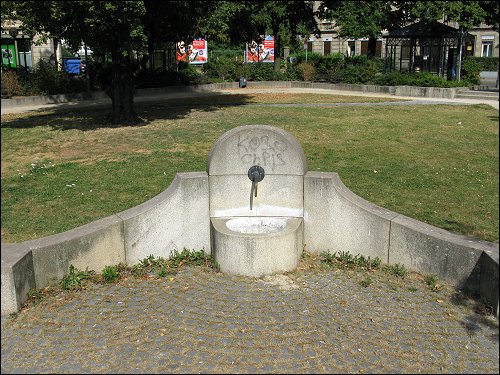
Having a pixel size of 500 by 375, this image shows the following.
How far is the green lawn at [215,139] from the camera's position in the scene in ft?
27.9

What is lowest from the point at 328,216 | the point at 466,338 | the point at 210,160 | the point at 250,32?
the point at 466,338

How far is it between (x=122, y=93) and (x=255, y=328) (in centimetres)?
1574

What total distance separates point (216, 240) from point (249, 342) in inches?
76.3

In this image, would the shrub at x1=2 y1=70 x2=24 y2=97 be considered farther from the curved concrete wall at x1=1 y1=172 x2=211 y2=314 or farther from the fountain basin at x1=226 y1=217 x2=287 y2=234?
the fountain basin at x1=226 y1=217 x2=287 y2=234

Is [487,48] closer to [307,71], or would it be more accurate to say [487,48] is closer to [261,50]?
[261,50]

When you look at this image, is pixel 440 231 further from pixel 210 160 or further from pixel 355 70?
pixel 355 70

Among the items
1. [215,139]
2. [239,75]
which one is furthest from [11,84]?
[215,139]

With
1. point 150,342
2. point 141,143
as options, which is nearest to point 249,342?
point 150,342

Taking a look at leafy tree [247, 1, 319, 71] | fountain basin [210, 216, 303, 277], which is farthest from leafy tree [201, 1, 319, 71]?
fountain basin [210, 216, 303, 277]

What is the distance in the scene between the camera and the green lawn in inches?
334

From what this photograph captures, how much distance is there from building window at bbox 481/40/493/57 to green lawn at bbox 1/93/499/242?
43.0 meters

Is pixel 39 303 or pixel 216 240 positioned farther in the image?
pixel 216 240

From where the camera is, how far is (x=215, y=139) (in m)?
15.4

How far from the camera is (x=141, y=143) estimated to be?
15.3 meters
